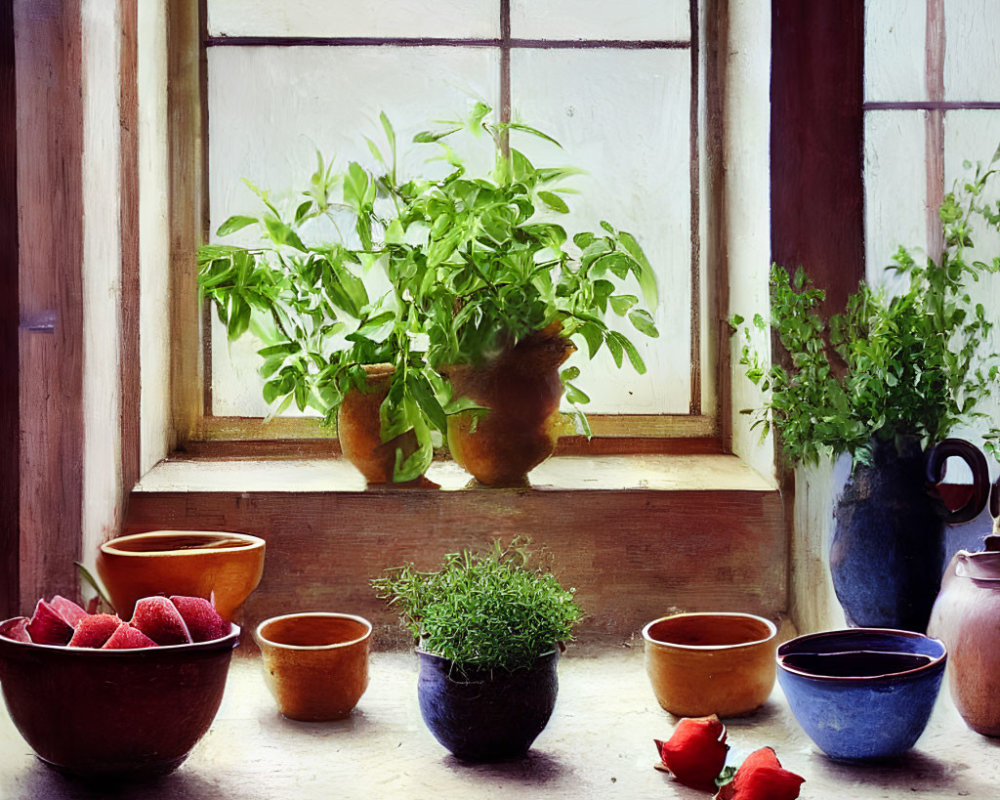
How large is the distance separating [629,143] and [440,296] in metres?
0.47

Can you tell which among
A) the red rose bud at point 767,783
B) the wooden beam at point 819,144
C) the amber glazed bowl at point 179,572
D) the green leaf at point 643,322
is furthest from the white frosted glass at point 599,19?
the red rose bud at point 767,783

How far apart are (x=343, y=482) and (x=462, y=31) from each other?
732 mm

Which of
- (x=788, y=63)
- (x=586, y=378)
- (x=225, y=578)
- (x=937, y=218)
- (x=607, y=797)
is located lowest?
(x=607, y=797)

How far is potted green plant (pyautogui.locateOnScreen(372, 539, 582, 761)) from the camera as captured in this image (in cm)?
102

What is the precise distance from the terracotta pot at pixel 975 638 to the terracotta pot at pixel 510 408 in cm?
56

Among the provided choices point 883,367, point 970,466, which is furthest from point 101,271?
point 970,466

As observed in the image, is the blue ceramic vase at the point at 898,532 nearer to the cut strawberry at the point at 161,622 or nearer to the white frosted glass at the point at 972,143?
the white frosted glass at the point at 972,143

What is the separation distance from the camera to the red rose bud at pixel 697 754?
96cm

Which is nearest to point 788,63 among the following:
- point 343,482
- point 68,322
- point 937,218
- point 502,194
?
point 937,218

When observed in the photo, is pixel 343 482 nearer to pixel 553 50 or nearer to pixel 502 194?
pixel 502 194

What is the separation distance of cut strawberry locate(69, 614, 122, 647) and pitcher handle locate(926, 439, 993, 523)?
0.91 meters

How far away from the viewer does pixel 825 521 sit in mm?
1404

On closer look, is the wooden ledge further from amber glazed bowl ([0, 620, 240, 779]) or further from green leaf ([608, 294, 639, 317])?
amber glazed bowl ([0, 620, 240, 779])

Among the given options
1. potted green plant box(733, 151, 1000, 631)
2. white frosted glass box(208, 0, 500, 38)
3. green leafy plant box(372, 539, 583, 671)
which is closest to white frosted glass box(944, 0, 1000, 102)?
potted green plant box(733, 151, 1000, 631)
